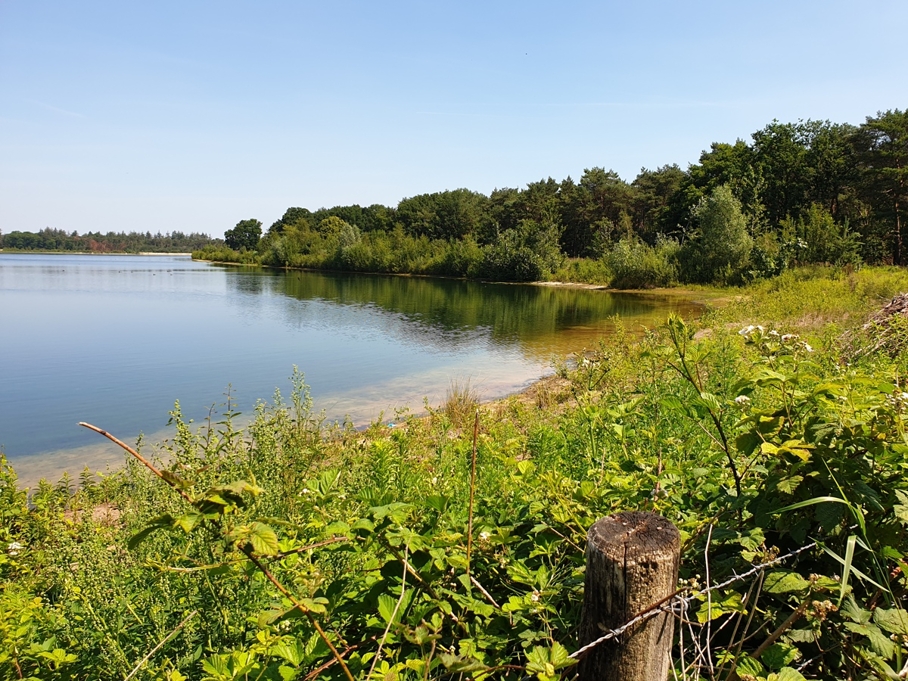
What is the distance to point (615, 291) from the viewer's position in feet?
137

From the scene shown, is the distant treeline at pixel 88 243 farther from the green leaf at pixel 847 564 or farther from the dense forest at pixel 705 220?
the green leaf at pixel 847 564

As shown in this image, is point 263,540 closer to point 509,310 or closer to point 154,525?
point 154,525

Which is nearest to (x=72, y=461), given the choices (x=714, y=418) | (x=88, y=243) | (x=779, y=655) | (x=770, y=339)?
(x=714, y=418)

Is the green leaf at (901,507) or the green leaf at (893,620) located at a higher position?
the green leaf at (901,507)

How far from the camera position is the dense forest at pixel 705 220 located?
1415 inches

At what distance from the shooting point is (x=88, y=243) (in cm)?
17800

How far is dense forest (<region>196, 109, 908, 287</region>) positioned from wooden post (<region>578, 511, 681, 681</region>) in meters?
35.8

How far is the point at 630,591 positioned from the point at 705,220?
4090 centimetres

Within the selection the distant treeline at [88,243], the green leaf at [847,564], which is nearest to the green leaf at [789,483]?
the green leaf at [847,564]

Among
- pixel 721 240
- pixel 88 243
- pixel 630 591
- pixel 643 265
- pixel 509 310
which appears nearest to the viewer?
pixel 630 591

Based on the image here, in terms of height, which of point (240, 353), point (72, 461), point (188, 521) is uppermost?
point (188, 521)

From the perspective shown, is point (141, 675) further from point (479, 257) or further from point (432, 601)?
point (479, 257)

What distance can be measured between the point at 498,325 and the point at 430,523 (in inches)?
892

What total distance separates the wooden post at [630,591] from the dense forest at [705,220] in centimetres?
3581
